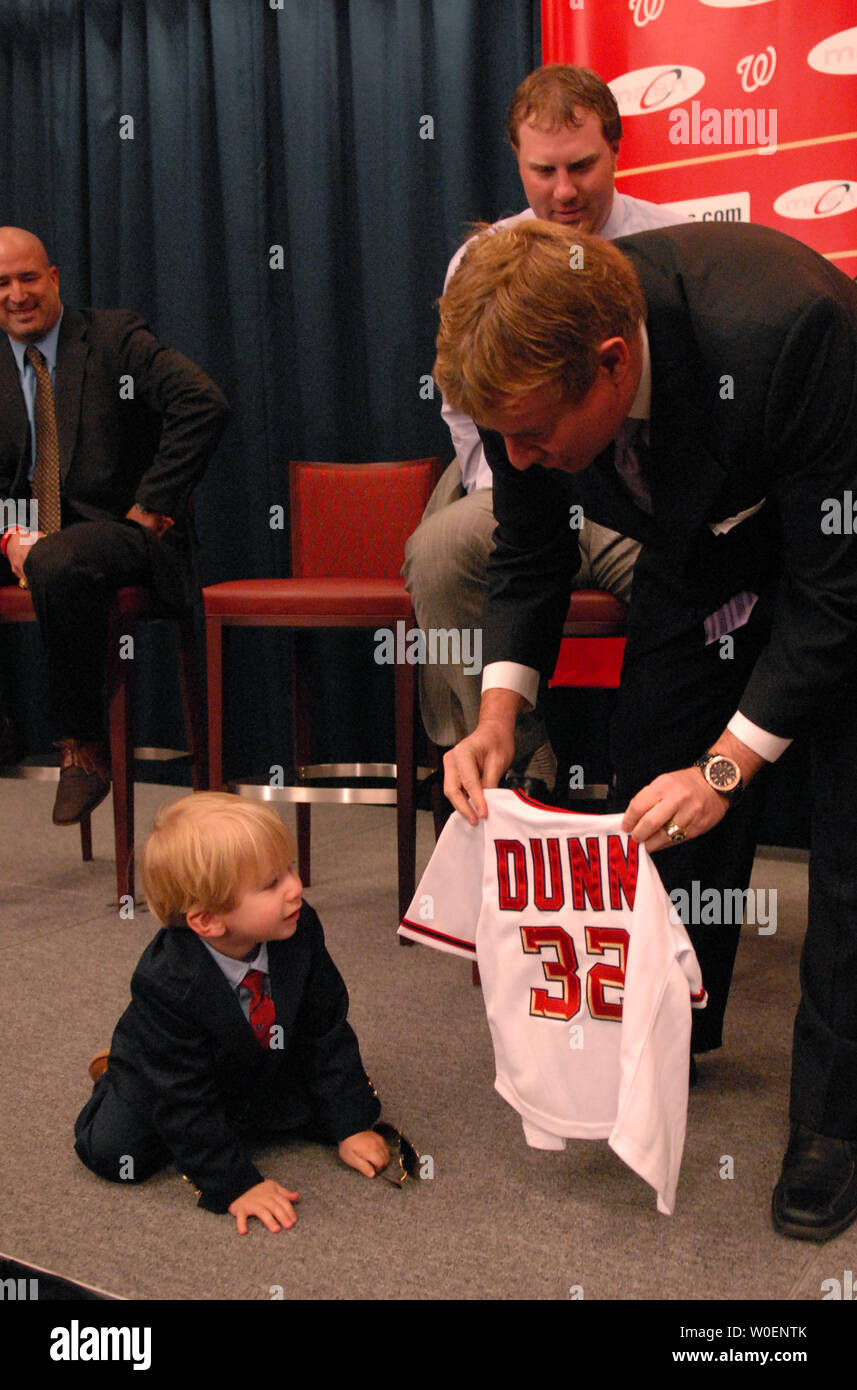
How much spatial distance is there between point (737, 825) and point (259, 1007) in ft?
2.36

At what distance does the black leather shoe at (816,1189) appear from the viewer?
4.21 ft

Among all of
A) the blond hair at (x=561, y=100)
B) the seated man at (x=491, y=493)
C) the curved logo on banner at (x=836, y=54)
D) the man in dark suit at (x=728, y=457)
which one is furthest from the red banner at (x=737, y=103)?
the man in dark suit at (x=728, y=457)

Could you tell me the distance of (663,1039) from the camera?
121cm

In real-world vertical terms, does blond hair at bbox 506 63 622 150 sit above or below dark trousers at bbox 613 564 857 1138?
above

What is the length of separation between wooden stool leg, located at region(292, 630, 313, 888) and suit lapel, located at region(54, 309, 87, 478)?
27.0 inches

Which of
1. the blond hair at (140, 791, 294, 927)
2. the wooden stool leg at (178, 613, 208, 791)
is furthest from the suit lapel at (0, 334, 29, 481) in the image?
the blond hair at (140, 791, 294, 927)

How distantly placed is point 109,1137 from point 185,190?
9.87 ft

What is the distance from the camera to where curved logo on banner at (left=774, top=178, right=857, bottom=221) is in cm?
243

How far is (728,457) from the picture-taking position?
1.24 meters

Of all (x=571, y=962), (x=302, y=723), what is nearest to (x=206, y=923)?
(x=571, y=962)

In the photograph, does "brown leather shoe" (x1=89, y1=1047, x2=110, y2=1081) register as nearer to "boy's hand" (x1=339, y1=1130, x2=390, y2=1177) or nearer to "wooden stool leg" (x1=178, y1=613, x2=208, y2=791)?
"boy's hand" (x1=339, y1=1130, x2=390, y2=1177)

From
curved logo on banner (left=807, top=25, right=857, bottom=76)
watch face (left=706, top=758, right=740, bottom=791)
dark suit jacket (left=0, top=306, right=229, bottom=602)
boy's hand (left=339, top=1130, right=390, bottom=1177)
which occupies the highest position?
curved logo on banner (left=807, top=25, right=857, bottom=76)

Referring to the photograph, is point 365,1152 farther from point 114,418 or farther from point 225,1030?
point 114,418

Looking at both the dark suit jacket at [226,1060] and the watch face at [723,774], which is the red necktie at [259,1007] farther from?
the watch face at [723,774]
